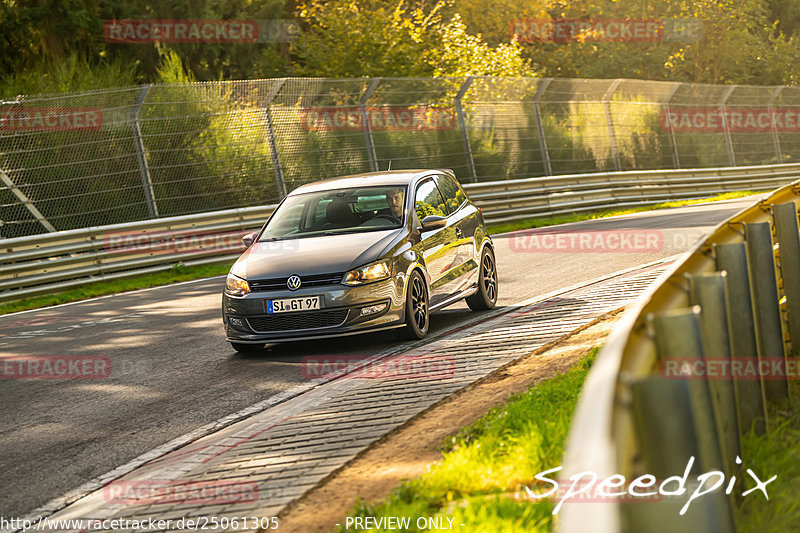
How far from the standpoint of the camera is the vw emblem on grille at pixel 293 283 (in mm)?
9219

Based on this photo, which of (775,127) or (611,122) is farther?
(775,127)

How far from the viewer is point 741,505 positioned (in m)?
4.02

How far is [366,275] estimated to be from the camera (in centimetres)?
925

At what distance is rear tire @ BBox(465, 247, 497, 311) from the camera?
11344mm

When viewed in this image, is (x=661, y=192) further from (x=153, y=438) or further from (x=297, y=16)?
(x=153, y=438)

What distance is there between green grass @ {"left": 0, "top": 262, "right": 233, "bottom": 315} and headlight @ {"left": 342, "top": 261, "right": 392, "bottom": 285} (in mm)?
7368

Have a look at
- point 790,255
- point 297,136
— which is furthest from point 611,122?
point 790,255

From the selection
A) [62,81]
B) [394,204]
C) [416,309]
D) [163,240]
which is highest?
[62,81]

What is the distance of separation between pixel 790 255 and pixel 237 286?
5043 mm

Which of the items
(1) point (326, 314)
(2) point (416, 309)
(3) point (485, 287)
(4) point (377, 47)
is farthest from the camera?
(4) point (377, 47)

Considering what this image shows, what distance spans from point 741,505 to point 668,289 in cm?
90

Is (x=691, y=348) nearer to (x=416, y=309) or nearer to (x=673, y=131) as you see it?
(x=416, y=309)

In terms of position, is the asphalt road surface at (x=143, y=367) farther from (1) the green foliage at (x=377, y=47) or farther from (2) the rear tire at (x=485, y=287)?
(1) the green foliage at (x=377, y=47)

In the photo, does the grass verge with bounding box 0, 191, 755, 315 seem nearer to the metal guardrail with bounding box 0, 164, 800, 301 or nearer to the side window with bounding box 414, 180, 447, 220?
the metal guardrail with bounding box 0, 164, 800, 301
